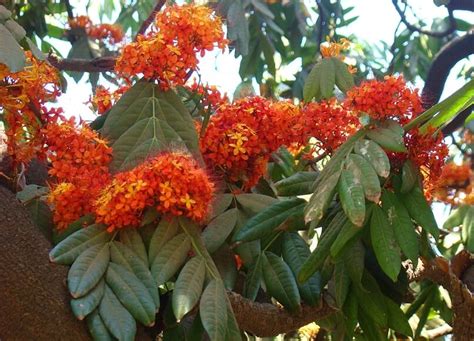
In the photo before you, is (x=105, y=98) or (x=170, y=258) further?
(x=105, y=98)

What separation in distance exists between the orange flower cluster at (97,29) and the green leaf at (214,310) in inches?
113

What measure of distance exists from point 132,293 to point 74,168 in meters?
0.41

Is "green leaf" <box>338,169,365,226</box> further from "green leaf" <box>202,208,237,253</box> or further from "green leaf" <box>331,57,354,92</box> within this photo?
"green leaf" <box>331,57,354,92</box>

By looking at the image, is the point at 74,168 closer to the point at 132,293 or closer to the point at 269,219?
the point at 132,293

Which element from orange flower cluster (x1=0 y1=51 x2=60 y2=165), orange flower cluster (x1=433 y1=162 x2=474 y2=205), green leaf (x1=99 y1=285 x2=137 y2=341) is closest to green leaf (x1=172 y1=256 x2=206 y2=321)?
green leaf (x1=99 y1=285 x2=137 y2=341)

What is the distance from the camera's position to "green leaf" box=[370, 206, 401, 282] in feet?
7.54

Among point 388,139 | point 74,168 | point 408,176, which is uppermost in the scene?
point 74,168

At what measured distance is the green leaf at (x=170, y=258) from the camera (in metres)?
2.27

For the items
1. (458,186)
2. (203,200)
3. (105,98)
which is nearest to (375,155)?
(203,200)

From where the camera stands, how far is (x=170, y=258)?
7.54 ft

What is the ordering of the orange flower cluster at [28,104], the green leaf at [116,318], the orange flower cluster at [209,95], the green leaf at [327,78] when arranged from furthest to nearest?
the green leaf at [327,78]
the orange flower cluster at [209,95]
the orange flower cluster at [28,104]
the green leaf at [116,318]

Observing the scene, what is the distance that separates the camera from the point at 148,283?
2.23 metres

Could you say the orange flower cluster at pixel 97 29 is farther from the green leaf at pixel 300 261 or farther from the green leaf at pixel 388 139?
the green leaf at pixel 388 139

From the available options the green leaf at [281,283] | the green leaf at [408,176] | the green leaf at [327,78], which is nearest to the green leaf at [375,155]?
the green leaf at [408,176]
